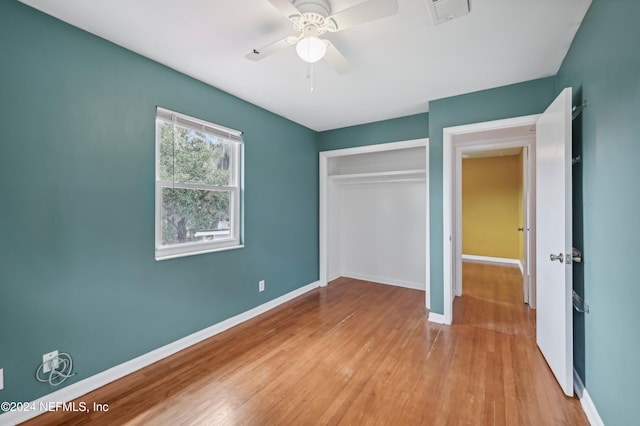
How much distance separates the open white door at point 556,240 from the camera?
1888 millimetres

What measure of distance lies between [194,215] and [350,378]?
6.74ft

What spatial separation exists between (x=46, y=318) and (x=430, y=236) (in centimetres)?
348

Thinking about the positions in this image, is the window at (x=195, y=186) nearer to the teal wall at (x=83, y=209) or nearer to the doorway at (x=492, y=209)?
the teal wall at (x=83, y=209)

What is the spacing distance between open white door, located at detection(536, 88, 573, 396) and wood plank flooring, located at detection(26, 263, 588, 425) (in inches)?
9.6

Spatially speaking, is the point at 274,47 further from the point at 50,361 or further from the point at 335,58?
the point at 50,361

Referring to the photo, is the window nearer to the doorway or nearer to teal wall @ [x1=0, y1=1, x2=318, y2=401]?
teal wall @ [x1=0, y1=1, x2=318, y2=401]

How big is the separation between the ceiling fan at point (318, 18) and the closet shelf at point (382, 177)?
2587 mm

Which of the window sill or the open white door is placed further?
the window sill

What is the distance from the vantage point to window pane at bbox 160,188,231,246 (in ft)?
8.23

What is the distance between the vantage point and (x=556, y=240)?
205 centimetres

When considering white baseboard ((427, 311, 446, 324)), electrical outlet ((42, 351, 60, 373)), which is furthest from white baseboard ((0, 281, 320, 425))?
white baseboard ((427, 311, 446, 324))

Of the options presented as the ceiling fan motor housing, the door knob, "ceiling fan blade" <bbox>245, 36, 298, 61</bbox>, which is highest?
the ceiling fan motor housing

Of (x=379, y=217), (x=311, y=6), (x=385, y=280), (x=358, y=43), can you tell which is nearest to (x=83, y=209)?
(x=311, y=6)

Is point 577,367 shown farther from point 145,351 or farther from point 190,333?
point 145,351
